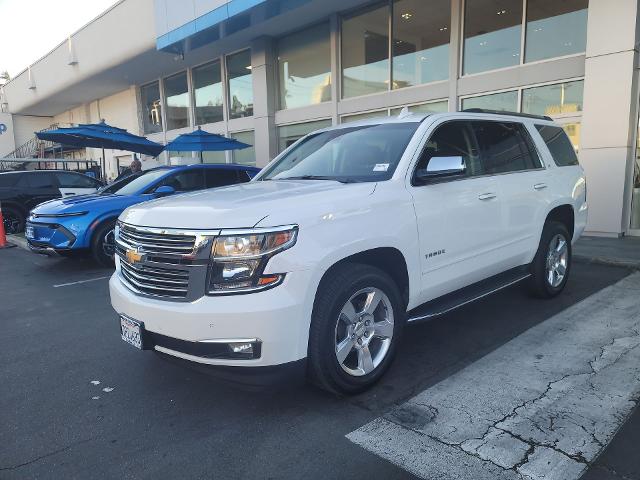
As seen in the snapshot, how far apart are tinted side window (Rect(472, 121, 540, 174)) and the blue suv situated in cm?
452

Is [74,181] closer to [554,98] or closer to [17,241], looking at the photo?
[17,241]

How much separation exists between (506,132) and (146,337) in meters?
3.74

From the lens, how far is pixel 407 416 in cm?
288

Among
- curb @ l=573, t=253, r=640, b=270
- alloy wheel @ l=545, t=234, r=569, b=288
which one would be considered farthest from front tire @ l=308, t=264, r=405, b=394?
curb @ l=573, t=253, r=640, b=270

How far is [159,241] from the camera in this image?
292cm

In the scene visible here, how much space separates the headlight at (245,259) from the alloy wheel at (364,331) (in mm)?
611

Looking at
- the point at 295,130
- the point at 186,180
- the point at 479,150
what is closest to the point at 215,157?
the point at 295,130

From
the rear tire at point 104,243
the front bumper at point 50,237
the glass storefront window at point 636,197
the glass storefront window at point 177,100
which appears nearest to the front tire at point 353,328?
the rear tire at point 104,243

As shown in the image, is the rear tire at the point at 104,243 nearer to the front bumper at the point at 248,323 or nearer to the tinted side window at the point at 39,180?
the front bumper at the point at 248,323

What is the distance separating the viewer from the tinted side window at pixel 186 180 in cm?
806

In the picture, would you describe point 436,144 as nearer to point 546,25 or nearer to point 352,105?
point 546,25

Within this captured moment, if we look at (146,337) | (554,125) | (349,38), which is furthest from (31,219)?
(349,38)

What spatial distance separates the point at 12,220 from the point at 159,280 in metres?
11.6

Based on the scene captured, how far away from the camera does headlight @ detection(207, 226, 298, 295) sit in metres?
2.62
